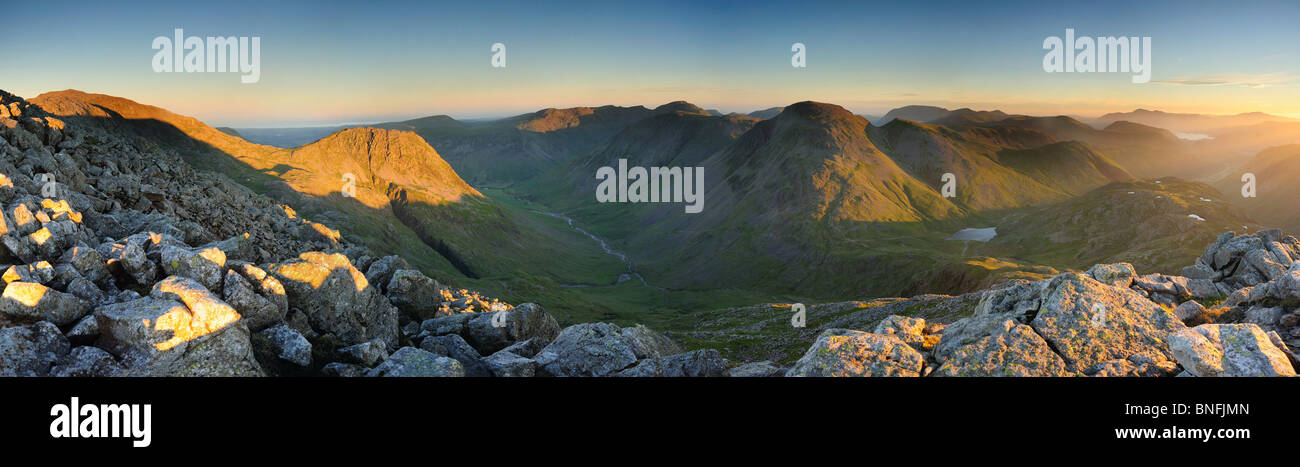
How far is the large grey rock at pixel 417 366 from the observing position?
25.2 meters

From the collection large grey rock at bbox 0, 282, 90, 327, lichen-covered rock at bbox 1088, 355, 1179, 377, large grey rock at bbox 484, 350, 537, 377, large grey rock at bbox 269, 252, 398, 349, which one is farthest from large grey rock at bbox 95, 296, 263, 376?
lichen-covered rock at bbox 1088, 355, 1179, 377

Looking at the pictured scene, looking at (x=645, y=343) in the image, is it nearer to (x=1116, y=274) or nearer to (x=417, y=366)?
(x=417, y=366)

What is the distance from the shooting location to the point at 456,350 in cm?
3225

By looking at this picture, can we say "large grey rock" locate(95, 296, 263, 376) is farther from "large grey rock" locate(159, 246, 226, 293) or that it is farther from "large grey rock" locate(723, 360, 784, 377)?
"large grey rock" locate(723, 360, 784, 377)

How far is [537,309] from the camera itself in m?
42.6

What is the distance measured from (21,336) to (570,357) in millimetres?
22308

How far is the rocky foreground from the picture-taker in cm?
2036

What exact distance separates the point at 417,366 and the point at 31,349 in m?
13.1

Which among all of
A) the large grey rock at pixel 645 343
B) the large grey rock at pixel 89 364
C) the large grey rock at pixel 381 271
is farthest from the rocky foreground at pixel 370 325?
the large grey rock at pixel 381 271

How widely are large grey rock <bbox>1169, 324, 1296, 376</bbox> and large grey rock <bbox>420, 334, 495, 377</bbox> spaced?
30.3 meters

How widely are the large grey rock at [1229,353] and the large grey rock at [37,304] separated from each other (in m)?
42.9

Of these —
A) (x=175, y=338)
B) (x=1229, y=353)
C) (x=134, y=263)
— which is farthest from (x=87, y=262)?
(x=1229, y=353)

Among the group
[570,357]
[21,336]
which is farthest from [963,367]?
[21,336]
